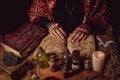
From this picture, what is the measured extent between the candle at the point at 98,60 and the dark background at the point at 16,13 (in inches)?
25.1

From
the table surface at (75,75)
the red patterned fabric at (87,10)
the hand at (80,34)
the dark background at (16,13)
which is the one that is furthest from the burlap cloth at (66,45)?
the dark background at (16,13)

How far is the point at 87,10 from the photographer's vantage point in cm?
224

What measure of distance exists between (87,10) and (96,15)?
10 centimetres

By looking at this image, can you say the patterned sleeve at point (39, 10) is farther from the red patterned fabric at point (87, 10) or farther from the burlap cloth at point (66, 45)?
the burlap cloth at point (66, 45)

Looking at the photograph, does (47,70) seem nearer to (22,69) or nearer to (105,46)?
(22,69)

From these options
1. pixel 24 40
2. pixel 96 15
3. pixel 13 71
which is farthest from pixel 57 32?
pixel 13 71

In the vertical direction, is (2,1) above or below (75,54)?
above

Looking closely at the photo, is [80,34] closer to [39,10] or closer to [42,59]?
[42,59]

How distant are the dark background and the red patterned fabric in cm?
21

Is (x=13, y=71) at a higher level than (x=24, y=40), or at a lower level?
lower

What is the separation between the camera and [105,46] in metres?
1.96

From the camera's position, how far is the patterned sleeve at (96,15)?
6.95ft

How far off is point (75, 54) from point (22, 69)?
0.35 meters

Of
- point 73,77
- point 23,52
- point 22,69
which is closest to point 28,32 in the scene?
point 23,52
